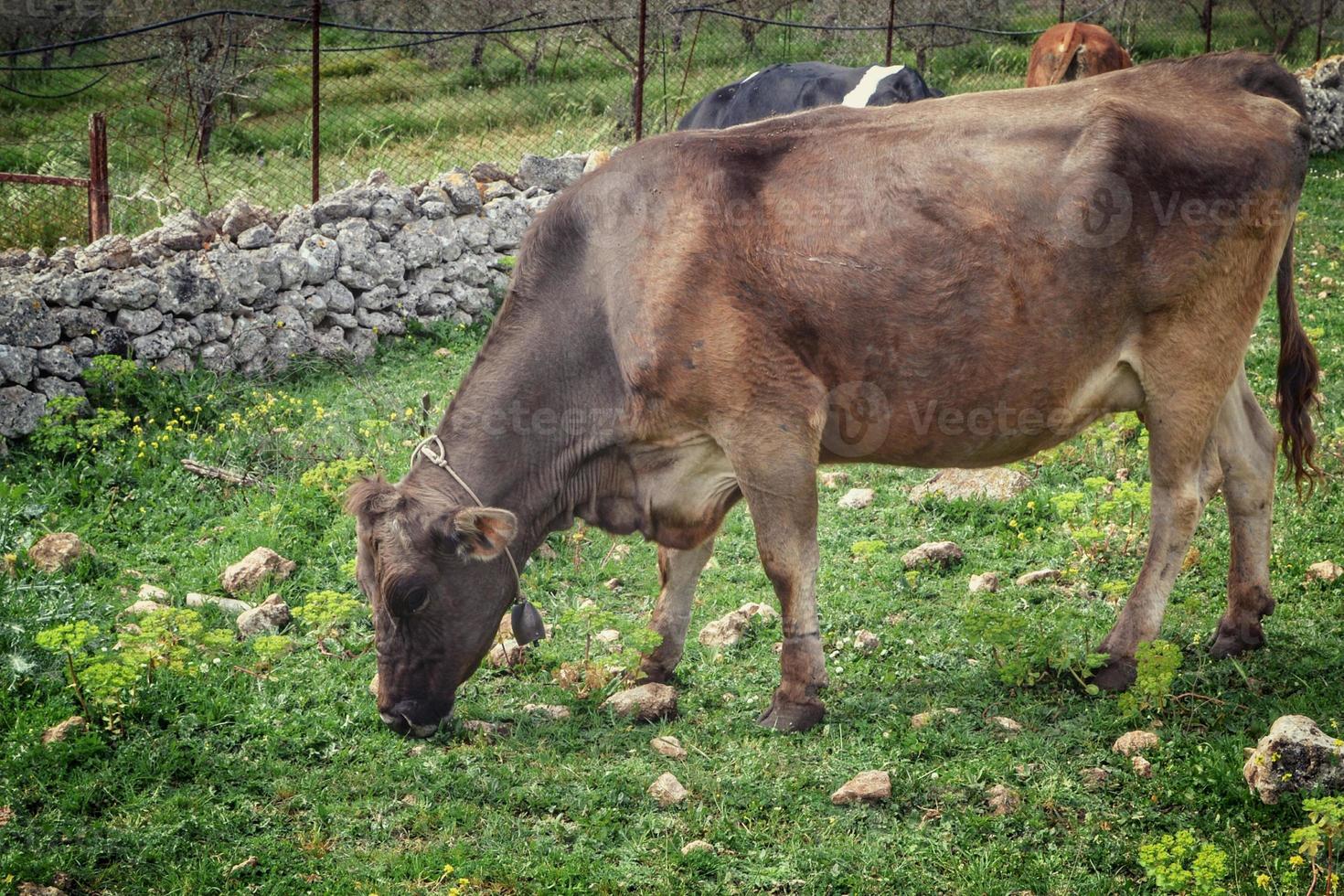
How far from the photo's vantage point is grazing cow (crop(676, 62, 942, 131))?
34.0 feet

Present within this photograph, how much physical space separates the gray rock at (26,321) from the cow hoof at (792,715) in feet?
17.6

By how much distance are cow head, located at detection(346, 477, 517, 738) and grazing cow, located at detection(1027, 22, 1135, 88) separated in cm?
Result: 903

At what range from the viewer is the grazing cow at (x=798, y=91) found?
10359 mm

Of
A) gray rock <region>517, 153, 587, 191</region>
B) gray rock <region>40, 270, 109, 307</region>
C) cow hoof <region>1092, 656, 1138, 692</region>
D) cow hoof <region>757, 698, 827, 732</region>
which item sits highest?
gray rock <region>517, 153, 587, 191</region>

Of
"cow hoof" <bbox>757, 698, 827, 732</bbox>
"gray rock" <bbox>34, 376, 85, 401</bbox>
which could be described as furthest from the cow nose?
"gray rock" <bbox>34, 376, 85, 401</bbox>

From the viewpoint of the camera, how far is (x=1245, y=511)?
5.27 meters

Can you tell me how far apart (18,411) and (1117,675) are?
6.28m

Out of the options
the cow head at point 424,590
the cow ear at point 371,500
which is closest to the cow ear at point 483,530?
the cow head at point 424,590

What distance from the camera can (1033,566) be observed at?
6062 mm

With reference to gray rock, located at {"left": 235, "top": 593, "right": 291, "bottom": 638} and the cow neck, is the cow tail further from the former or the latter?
gray rock, located at {"left": 235, "top": 593, "right": 291, "bottom": 638}

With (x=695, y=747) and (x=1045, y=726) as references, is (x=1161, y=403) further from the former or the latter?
(x=695, y=747)

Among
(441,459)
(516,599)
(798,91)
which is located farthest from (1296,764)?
(798,91)

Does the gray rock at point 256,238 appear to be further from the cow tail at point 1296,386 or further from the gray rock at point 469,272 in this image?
the cow tail at point 1296,386

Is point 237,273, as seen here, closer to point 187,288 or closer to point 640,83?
point 187,288
